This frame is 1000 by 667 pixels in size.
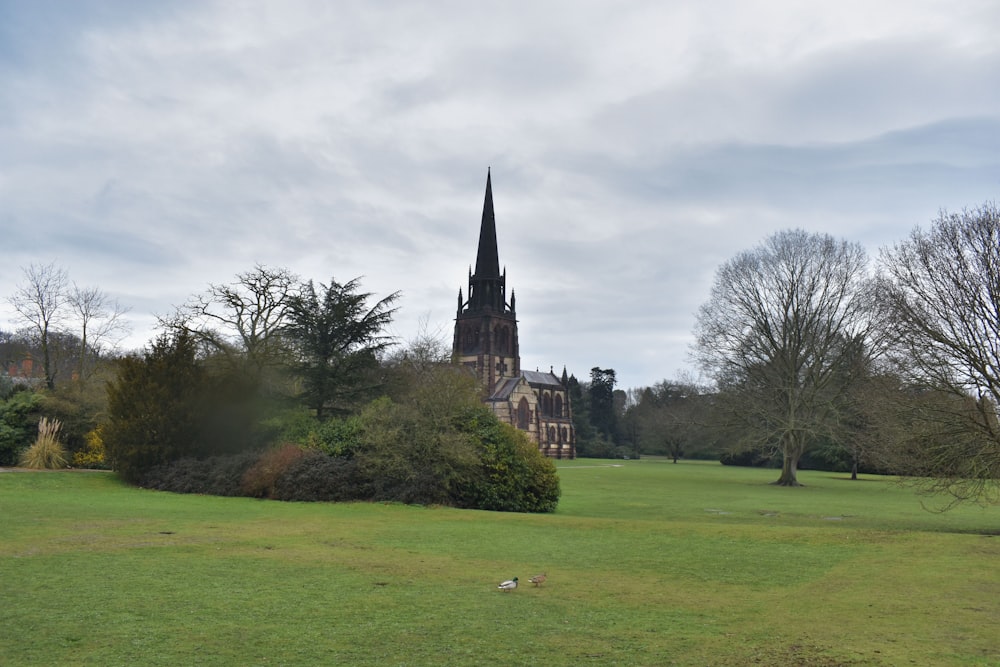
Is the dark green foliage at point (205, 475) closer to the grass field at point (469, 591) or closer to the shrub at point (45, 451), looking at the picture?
the grass field at point (469, 591)

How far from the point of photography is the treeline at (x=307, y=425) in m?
24.8

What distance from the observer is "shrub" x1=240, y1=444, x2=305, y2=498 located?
25.7 metres

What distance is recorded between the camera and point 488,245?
105 metres

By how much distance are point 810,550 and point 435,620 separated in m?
9.76

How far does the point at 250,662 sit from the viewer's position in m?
7.07

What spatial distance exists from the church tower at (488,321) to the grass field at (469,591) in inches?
3383

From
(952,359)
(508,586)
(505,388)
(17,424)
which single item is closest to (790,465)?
(952,359)

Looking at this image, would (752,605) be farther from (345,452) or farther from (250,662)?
(345,452)

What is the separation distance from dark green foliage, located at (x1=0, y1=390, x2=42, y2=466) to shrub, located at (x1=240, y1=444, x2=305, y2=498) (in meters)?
13.3

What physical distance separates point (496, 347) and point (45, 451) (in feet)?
260

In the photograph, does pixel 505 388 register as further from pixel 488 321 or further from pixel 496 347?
pixel 488 321

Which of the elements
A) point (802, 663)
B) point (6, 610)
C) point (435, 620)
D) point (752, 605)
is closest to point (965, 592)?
point (752, 605)

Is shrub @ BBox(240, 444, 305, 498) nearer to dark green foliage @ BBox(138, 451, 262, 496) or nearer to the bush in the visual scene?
the bush

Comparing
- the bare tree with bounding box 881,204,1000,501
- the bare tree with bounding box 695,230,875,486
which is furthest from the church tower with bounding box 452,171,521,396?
the bare tree with bounding box 881,204,1000,501
